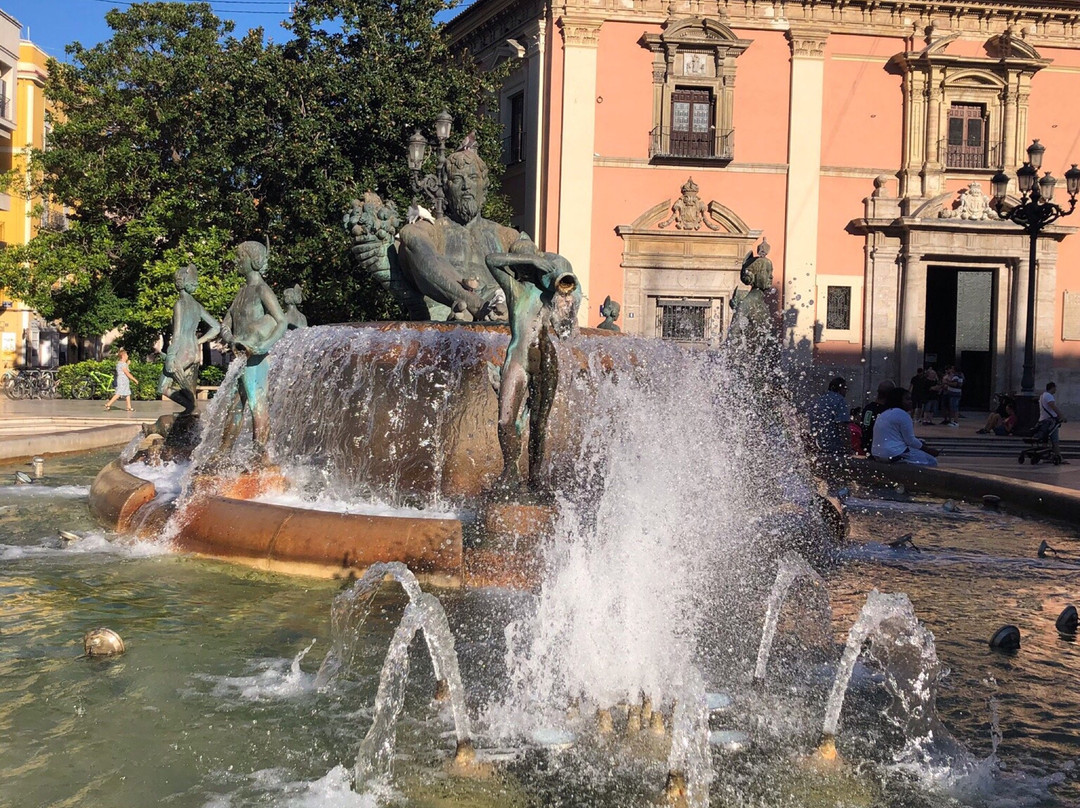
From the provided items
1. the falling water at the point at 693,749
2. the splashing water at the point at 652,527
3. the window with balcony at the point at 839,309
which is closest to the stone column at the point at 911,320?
A: the window with balcony at the point at 839,309

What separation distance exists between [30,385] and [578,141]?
13580 millimetres

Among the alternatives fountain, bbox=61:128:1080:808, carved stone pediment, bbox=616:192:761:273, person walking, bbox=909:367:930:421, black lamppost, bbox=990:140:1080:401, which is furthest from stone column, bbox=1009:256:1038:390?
fountain, bbox=61:128:1080:808

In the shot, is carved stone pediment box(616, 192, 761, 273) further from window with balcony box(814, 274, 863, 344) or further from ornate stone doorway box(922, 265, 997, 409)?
ornate stone doorway box(922, 265, 997, 409)

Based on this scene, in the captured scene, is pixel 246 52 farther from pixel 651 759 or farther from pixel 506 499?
pixel 651 759

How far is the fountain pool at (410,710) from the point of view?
294cm

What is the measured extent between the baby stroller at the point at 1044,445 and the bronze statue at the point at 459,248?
903 cm

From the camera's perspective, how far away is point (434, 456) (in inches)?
267

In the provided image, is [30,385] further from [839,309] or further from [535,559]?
[535,559]

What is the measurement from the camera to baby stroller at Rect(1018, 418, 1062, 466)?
14.2 m

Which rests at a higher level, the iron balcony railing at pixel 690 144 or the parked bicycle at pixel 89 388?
the iron balcony railing at pixel 690 144

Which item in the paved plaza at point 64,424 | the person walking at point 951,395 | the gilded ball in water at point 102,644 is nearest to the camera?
the gilded ball in water at point 102,644

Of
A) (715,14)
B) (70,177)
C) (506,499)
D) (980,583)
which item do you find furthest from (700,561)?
(70,177)

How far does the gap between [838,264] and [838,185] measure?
1.78 meters

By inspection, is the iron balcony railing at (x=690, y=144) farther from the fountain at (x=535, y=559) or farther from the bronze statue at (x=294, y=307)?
the fountain at (x=535, y=559)
